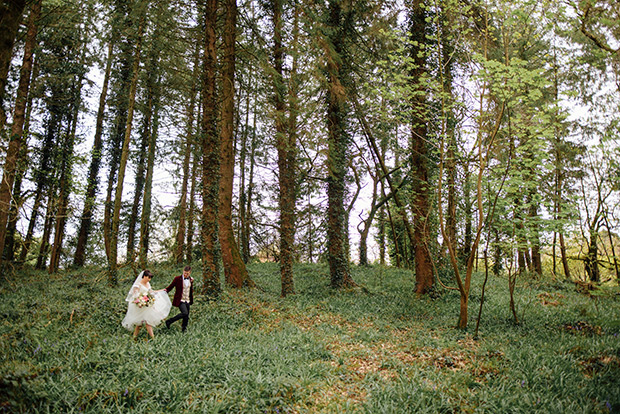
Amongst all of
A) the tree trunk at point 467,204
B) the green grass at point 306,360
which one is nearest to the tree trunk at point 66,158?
the green grass at point 306,360

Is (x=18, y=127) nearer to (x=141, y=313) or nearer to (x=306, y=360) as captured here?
(x=141, y=313)

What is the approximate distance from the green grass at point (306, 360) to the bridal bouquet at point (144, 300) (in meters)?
0.69

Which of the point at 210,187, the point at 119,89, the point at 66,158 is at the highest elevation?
the point at 119,89

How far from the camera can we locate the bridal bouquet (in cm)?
678

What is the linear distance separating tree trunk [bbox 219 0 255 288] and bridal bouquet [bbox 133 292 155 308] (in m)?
5.00

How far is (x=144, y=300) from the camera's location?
269 inches

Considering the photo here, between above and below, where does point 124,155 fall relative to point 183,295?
above

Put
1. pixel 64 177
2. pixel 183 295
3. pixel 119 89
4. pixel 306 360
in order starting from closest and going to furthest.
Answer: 1. pixel 306 360
2. pixel 183 295
3. pixel 64 177
4. pixel 119 89

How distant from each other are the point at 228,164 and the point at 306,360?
8009 millimetres

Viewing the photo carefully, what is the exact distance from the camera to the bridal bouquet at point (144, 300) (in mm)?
6777

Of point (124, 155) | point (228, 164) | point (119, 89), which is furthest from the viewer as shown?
point (119, 89)

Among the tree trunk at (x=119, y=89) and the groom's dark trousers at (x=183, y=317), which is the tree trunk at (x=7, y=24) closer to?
the groom's dark trousers at (x=183, y=317)

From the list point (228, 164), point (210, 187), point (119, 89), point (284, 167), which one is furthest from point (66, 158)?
point (284, 167)

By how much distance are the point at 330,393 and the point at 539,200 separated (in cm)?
572
